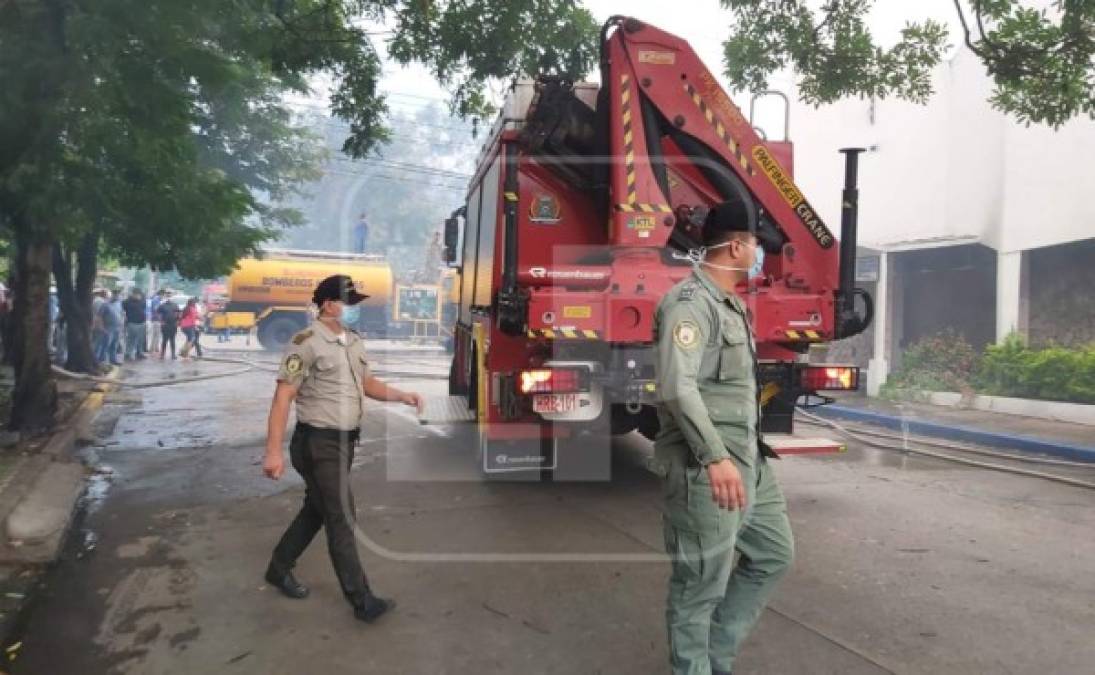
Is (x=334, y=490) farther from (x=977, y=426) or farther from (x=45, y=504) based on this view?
(x=977, y=426)

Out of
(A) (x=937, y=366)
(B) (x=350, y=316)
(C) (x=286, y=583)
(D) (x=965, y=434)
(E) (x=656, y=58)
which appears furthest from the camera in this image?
(B) (x=350, y=316)

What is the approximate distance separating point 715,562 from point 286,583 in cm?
235

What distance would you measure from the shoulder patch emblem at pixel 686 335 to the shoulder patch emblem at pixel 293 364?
196 cm

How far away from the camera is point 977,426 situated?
10016 millimetres

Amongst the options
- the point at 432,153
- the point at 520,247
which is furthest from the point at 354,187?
the point at 520,247

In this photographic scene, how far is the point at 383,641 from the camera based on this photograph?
3.56 metres

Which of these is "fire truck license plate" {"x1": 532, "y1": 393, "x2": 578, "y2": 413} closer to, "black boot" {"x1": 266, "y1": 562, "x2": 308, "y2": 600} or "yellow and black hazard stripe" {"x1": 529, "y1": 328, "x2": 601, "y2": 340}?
"yellow and black hazard stripe" {"x1": 529, "y1": 328, "x2": 601, "y2": 340}

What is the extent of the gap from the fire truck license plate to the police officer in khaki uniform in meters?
1.48

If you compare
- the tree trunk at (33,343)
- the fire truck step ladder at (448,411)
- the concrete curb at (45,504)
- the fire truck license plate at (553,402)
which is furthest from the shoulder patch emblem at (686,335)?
the tree trunk at (33,343)

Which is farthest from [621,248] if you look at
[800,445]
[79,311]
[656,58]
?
[79,311]

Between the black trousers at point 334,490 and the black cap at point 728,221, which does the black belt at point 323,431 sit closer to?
the black trousers at point 334,490

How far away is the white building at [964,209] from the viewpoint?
10977 mm

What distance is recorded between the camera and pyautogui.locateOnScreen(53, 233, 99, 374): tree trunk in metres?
14.1

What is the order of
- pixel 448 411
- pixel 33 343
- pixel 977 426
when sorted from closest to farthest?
pixel 448 411, pixel 33 343, pixel 977 426
